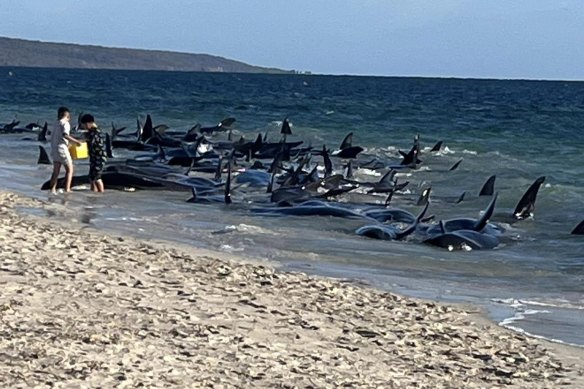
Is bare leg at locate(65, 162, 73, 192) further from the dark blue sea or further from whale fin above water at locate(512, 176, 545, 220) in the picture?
whale fin above water at locate(512, 176, 545, 220)

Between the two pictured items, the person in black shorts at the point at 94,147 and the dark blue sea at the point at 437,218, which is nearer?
the dark blue sea at the point at 437,218

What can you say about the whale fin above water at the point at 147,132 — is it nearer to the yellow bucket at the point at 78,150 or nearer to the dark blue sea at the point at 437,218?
the dark blue sea at the point at 437,218

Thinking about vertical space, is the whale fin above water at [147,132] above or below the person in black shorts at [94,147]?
below

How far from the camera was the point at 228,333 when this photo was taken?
8812 millimetres

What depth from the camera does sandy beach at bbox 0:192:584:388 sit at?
7.61 m

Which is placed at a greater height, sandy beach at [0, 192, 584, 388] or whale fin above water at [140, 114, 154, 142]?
sandy beach at [0, 192, 584, 388]

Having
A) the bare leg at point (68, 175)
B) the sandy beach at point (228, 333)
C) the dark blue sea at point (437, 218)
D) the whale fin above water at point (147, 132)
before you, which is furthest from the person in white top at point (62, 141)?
the whale fin above water at point (147, 132)

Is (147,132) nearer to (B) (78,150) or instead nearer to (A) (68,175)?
(B) (78,150)

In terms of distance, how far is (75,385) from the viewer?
704cm

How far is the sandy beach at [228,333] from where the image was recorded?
7.61 metres

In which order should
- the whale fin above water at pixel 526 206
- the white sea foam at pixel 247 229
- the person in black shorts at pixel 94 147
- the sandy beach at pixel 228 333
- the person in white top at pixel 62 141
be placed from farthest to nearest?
the whale fin above water at pixel 526 206 → the person in black shorts at pixel 94 147 → the person in white top at pixel 62 141 → the white sea foam at pixel 247 229 → the sandy beach at pixel 228 333

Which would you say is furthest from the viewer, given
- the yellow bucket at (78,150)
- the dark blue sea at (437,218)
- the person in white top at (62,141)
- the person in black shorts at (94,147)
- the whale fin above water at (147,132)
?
the whale fin above water at (147,132)

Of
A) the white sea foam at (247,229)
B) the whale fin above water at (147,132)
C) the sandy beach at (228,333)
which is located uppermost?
the sandy beach at (228,333)

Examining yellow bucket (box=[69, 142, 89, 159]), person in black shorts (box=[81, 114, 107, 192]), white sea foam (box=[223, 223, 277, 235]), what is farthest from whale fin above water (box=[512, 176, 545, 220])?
yellow bucket (box=[69, 142, 89, 159])
